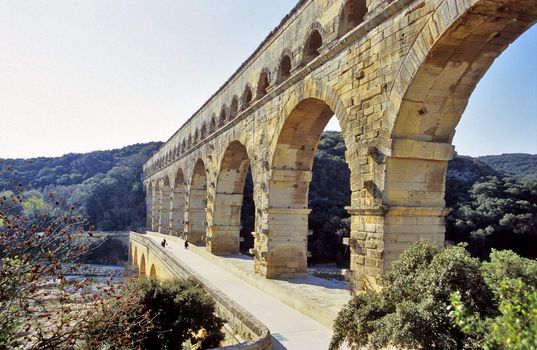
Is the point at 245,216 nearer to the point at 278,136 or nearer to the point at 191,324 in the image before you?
the point at 278,136

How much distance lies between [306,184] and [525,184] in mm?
26803

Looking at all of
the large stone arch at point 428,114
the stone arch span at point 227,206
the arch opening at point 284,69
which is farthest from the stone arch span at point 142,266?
the large stone arch at point 428,114

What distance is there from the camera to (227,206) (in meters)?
18.1

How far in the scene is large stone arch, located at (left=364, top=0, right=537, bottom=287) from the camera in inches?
220

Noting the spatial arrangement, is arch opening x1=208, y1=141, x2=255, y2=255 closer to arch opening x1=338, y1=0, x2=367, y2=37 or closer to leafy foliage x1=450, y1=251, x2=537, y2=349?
arch opening x1=338, y1=0, x2=367, y2=37

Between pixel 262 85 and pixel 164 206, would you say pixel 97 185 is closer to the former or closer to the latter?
pixel 164 206

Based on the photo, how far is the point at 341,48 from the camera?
8180mm

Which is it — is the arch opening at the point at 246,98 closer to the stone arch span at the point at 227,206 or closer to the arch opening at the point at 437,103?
the stone arch span at the point at 227,206

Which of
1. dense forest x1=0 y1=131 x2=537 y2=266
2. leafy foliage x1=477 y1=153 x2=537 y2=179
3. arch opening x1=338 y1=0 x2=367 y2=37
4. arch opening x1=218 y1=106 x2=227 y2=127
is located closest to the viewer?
arch opening x1=338 y1=0 x2=367 y2=37

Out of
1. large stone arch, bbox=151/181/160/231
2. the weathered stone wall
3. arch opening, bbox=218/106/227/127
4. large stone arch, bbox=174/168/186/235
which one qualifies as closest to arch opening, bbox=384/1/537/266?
the weathered stone wall

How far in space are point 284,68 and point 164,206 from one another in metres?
24.9

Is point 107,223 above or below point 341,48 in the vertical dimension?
below

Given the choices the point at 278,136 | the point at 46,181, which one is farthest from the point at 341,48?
the point at 46,181

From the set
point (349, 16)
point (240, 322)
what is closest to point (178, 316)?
point (240, 322)
